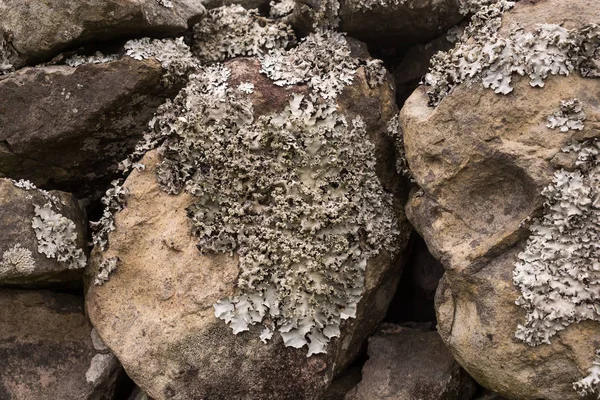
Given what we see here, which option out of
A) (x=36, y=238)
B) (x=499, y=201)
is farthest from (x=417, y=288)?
(x=36, y=238)

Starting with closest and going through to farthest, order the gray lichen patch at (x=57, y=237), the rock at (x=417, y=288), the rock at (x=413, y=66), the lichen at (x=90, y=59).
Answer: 1. the gray lichen patch at (x=57, y=237)
2. the lichen at (x=90, y=59)
3. the rock at (x=417, y=288)
4. the rock at (x=413, y=66)

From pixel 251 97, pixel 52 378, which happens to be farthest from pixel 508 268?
pixel 52 378

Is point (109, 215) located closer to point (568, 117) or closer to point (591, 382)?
point (568, 117)

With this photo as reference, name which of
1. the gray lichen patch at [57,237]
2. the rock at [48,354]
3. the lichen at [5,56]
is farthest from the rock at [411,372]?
the lichen at [5,56]

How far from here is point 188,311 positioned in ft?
13.3

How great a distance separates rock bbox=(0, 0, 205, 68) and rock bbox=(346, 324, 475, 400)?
295 centimetres

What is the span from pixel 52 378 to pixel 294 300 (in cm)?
191

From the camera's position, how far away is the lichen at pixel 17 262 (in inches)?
159

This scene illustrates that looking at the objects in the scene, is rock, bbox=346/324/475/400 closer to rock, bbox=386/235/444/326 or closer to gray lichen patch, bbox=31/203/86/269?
rock, bbox=386/235/444/326

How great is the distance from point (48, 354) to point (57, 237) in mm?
914

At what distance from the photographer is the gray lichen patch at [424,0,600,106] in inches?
141

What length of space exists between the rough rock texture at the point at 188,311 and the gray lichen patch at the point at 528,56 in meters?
0.97

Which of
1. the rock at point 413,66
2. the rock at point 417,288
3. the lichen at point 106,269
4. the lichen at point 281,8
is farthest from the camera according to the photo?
the lichen at point 281,8

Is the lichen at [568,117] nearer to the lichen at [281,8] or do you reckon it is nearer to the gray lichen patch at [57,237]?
the lichen at [281,8]
